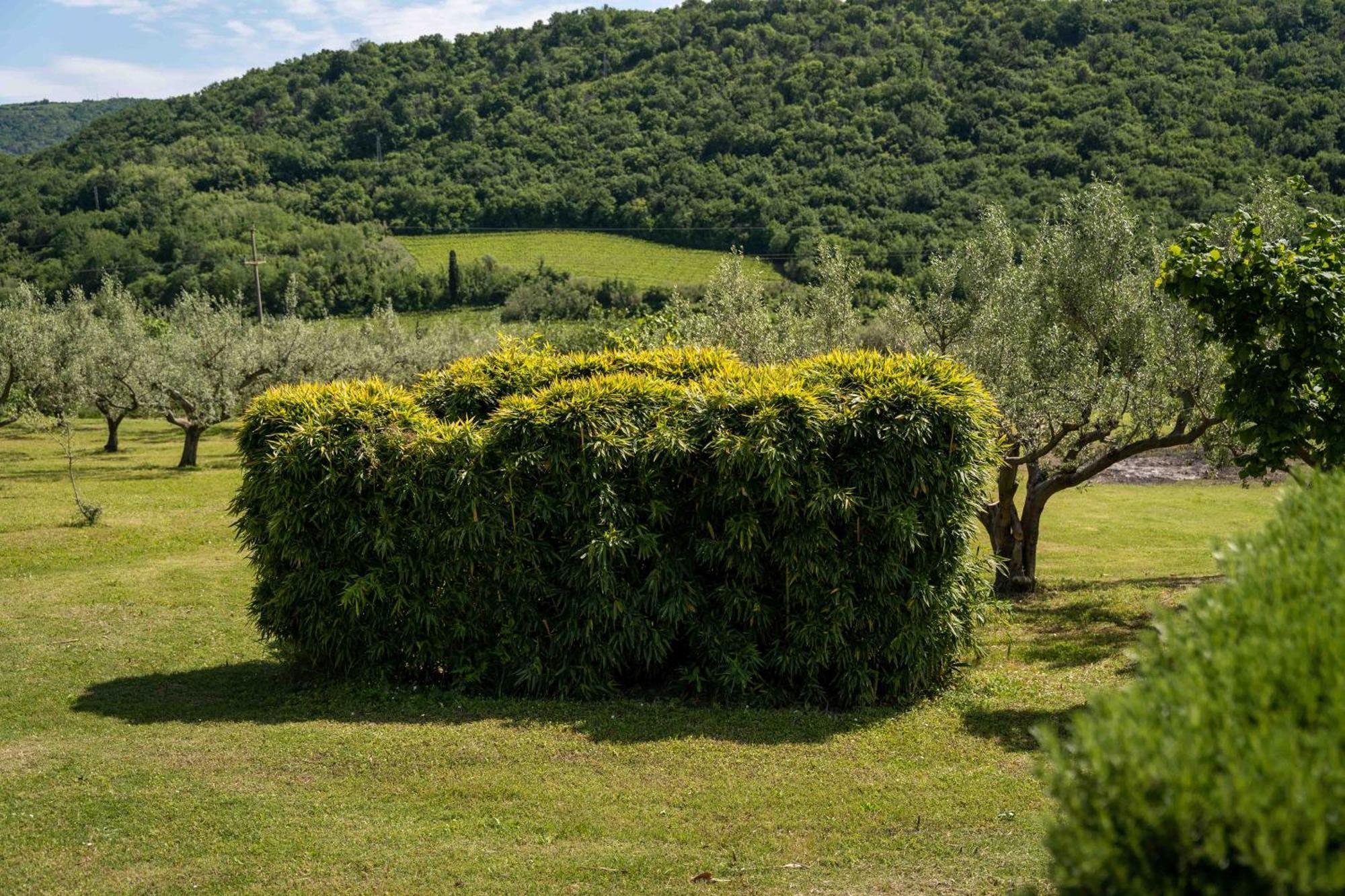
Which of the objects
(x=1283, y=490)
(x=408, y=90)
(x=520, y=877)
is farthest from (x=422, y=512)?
(x=408, y=90)

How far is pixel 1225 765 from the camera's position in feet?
7.91

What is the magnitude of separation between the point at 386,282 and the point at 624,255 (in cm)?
1927

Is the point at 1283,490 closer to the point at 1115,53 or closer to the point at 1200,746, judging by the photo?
the point at 1200,746

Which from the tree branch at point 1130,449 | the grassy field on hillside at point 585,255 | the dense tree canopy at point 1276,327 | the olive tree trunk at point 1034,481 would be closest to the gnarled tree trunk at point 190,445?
the olive tree trunk at point 1034,481

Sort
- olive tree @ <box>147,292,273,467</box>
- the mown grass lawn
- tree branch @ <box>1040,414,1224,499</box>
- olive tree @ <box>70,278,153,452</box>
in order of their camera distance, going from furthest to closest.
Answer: olive tree @ <box>147,292,273,467</box> < olive tree @ <box>70,278,153,452</box> < tree branch @ <box>1040,414,1224,499</box> < the mown grass lawn

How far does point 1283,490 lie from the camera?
4.41 m

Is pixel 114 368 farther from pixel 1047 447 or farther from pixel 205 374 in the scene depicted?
pixel 1047 447

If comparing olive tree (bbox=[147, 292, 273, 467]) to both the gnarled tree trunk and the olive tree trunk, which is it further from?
the olive tree trunk

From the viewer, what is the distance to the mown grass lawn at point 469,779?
723 centimetres

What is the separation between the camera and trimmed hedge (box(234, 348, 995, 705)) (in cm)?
1126

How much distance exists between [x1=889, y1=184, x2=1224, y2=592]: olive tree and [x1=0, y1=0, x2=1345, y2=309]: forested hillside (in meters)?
23.5

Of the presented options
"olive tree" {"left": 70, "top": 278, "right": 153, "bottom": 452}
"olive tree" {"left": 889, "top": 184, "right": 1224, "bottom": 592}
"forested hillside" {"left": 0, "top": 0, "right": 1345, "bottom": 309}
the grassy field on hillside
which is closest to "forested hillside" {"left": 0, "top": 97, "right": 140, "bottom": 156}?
"forested hillside" {"left": 0, "top": 0, "right": 1345, "bottom": 309}

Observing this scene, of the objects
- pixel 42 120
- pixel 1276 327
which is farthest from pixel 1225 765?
pixel 42 120

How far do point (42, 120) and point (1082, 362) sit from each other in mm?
212552
